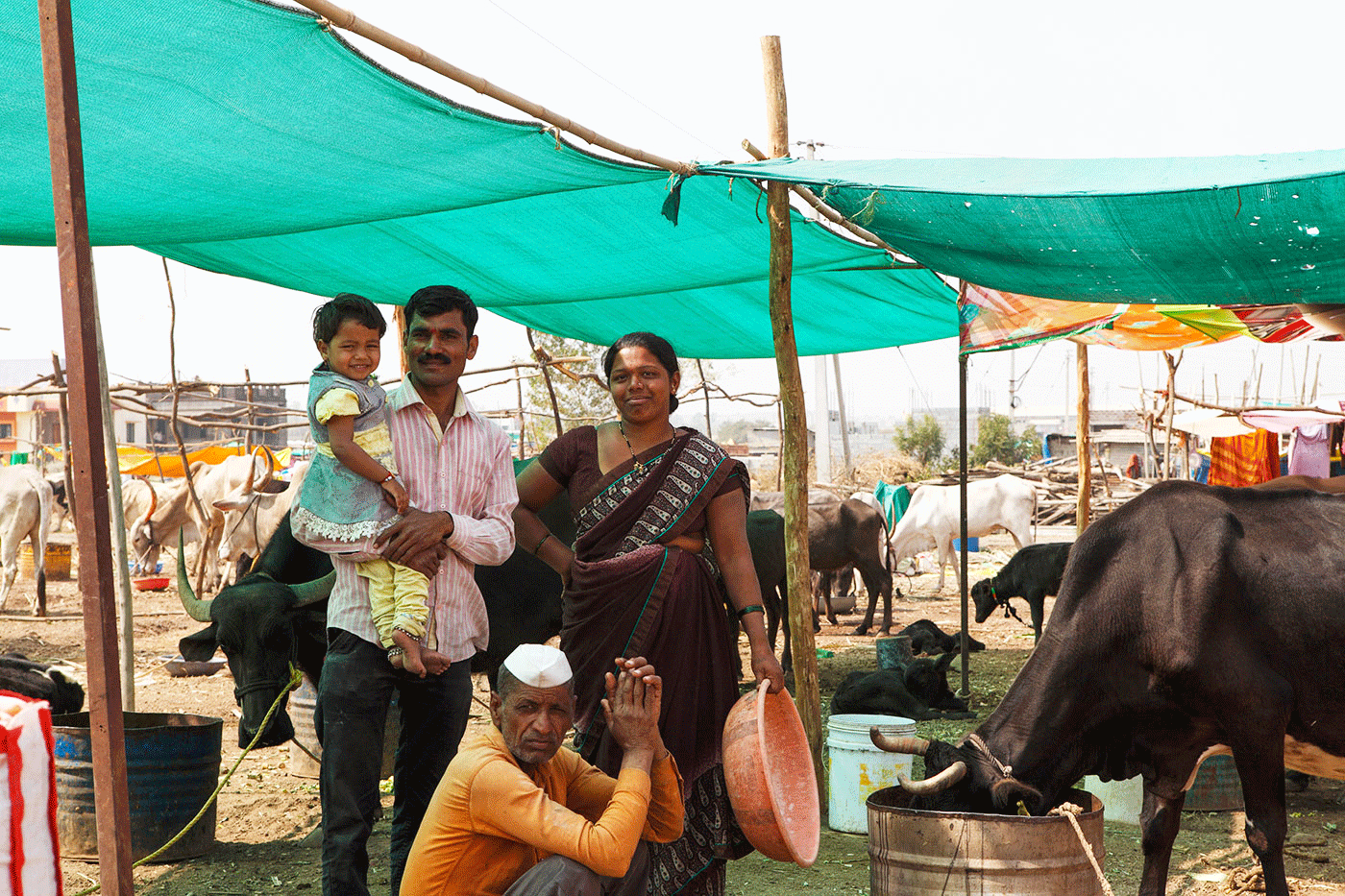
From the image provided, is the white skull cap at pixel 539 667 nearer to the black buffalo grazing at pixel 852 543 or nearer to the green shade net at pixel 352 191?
the green shade net at pixel 352 191

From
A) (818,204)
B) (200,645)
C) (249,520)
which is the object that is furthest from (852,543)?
(200,645)

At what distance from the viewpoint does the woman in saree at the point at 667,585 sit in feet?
11.1

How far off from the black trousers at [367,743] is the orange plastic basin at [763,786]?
813mm

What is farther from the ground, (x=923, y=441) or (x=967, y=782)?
(x=967, y=782)

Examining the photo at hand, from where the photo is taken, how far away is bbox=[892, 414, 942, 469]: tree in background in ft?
133

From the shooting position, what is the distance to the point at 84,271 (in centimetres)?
227

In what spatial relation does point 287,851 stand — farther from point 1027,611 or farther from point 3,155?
point 1027,611

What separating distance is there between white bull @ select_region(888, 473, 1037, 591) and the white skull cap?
44.6 feet

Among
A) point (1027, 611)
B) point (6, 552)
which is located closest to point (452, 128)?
point (1027, 611)

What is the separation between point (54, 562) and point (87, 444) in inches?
651

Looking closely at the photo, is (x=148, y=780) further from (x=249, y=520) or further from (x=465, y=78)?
(x=249, y=520)

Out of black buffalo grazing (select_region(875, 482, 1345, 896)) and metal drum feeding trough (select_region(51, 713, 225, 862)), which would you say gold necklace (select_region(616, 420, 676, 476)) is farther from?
metal drum feeding trough (select_region(51, 713, 225, 862))

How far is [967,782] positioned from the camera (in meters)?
3.79

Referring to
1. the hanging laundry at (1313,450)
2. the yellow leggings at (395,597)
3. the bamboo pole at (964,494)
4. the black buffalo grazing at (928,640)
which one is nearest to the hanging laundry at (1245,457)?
the hanging laundry at (1313,450)
